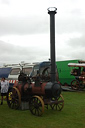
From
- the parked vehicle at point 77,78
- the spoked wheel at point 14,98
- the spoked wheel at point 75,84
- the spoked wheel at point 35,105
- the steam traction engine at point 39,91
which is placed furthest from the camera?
the spoked wheel at point 75,84

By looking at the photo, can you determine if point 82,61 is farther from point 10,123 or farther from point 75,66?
point 10,123

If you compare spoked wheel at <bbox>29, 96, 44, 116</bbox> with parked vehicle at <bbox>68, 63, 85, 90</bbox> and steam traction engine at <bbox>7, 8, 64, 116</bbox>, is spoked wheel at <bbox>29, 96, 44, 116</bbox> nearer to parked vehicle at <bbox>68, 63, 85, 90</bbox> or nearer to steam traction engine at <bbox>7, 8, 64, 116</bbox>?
steam traction engine at <bbox>7, 8, 64, 116</bbox>

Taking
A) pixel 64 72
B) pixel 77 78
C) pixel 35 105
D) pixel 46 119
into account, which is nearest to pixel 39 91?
pixel 35 105

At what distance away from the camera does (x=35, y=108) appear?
694 centimetres

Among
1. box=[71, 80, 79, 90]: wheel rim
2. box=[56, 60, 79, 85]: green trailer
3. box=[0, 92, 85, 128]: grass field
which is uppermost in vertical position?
box=[56, 60, 79, 85]: green trailer

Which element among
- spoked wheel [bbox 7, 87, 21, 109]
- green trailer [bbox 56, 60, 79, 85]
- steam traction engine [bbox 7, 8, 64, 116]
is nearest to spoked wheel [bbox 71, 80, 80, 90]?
green trailer [bbox 56, 60, 79, 85]

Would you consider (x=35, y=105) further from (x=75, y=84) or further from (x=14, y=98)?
(x=75, y=84)

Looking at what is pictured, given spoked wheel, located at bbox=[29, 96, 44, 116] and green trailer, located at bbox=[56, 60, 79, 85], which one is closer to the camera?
spoked wheel, located at bbox=[29, 96, 44, 116]

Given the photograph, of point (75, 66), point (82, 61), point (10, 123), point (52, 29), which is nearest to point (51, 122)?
point (10, 123)

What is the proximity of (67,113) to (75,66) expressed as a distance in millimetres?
7368

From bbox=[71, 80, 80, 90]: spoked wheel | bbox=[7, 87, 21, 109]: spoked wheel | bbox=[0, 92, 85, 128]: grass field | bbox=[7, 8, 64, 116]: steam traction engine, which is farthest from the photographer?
bbox=[71, 80, 80, 90]: spoked wheel

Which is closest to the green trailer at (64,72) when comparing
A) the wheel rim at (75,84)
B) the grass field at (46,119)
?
the wheel rim at (75,84)

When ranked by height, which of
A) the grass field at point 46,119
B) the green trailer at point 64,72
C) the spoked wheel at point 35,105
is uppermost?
the green trailer at point 64,72

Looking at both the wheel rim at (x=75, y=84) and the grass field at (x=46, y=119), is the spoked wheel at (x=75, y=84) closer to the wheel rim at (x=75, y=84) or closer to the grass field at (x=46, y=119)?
the wheel rim at (x=75, y=84)
